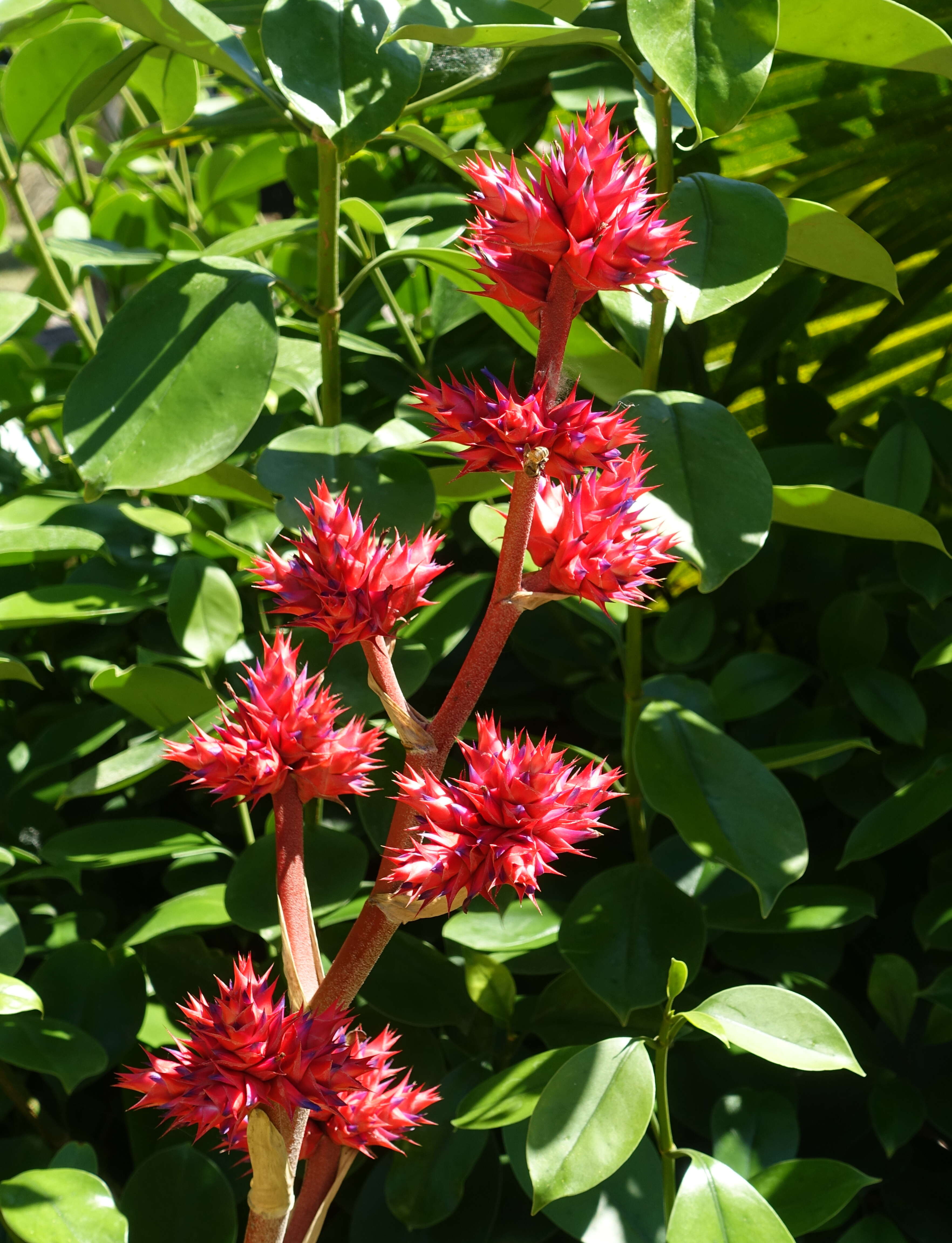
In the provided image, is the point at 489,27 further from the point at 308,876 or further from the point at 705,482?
the point at 308,876

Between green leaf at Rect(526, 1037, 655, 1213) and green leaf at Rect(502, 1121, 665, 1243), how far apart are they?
0.08 metres

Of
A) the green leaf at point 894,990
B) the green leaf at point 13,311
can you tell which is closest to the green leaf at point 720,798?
the green leaf at point 894,990

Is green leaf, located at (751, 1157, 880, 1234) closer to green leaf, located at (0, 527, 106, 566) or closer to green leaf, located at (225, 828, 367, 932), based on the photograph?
green leaf, located at (225, 828, 367, 932)

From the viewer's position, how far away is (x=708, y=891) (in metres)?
0.60

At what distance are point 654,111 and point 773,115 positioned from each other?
0.35m

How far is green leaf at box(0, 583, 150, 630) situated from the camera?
563 millimetres

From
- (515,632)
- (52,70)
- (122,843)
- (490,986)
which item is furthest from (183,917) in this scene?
(52,70)

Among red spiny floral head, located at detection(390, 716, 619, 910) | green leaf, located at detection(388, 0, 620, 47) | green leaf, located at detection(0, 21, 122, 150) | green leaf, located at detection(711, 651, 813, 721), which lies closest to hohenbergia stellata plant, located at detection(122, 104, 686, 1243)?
red spiny floral head, located at detection(390, 716, 619, 910)

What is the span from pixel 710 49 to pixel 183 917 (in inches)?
18.2

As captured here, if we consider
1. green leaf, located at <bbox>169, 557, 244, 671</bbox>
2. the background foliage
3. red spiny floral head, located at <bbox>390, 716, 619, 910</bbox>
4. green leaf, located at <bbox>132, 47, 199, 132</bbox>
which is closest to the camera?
red spiny floral head, located at <bbox>390, 716, 619, 910</bbox>

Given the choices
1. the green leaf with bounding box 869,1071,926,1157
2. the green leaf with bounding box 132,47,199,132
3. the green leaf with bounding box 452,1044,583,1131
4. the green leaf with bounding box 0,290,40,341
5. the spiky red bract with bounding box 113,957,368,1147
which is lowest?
the green leaf with bounding box 869,1071,926,1157

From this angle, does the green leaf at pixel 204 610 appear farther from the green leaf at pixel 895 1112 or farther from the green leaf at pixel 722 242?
the green leaf at pixel 895 1112

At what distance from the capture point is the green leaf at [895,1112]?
52 cm

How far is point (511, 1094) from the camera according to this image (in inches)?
17.6
